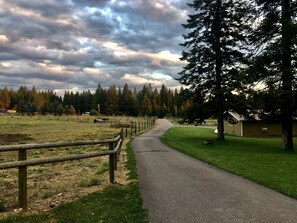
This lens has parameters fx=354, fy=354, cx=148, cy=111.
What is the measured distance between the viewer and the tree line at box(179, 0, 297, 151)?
2205 centimetres

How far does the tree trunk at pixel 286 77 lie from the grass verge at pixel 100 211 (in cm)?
1530

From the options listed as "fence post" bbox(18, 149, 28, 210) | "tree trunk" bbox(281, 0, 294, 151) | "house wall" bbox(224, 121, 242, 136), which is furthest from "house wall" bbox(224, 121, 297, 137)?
"fence post" bbox(18, 149, 28, 210)

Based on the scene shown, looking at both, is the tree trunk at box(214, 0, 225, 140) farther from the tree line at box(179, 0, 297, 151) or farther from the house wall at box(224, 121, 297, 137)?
the house wall at box(224, 121, 297, 137)

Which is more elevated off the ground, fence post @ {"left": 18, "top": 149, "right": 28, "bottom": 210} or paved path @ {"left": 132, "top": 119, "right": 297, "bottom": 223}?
fence post @ {"left": 18, "top": 149, "right": 28, "bottom": 210}

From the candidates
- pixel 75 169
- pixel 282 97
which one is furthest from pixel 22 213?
pixel 282 97

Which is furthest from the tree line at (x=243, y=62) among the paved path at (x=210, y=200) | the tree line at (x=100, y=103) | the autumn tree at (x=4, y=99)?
the autumn tree at (x=4, y=99)

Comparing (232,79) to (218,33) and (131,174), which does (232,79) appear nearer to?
(218,33)

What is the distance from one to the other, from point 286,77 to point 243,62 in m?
9.32

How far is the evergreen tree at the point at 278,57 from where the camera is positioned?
2128cm

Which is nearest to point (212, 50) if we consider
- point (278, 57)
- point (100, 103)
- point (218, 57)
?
point (218, 57)

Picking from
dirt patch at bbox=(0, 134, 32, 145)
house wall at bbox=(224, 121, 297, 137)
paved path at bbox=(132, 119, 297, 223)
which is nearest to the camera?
paved path at bbox=(132, 119, 297, 223)

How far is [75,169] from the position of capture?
14.4 m

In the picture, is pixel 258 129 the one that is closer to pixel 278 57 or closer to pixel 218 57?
pixel 218 57

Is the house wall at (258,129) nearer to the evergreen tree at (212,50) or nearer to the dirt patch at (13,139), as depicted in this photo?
the evergreen tree at (212,50)
